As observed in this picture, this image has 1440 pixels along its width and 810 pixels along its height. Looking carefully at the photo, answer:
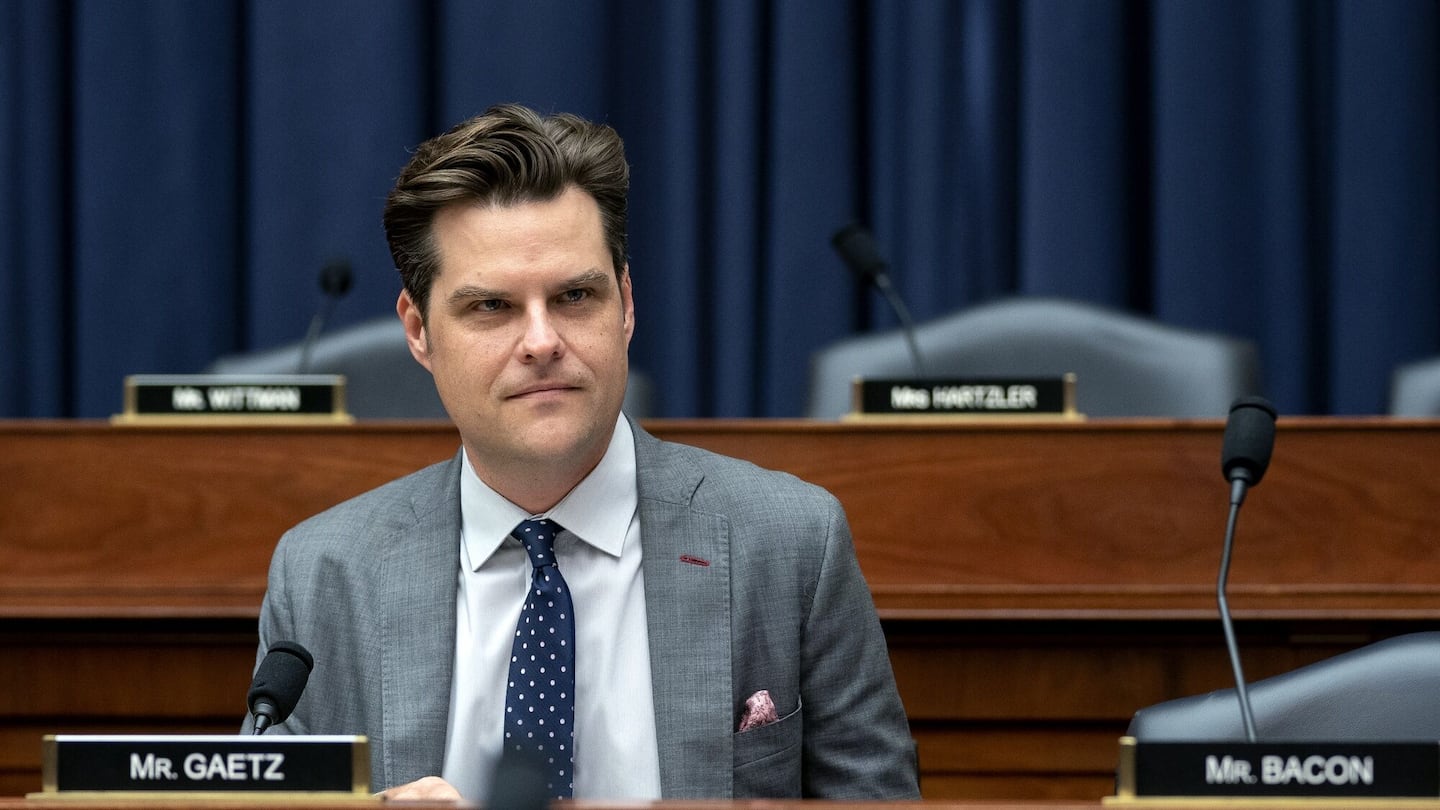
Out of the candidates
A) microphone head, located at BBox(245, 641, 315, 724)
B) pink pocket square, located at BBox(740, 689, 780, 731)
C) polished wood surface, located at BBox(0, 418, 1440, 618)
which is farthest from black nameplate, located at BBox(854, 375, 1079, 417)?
microphone head, located at BBox(245, 641, 315, 724)

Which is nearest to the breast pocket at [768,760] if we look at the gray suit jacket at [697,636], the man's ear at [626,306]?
the gray suit jacket at [697,636]

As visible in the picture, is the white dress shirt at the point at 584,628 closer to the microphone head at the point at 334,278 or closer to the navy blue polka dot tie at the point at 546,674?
the navy blue polka dot tie at the point at 546,674

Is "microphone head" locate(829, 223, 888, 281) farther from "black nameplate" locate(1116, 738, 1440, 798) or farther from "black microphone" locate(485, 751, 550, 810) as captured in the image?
"black microphone" locate(485, 751, 550, 810)

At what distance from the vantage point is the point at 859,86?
138 inches

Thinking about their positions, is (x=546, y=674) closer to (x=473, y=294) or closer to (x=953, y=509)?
(x=473, y=294)

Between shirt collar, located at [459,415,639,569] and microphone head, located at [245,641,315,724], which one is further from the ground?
shirt collar, located at [459,415,639,569]

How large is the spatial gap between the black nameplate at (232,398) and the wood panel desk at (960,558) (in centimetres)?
5

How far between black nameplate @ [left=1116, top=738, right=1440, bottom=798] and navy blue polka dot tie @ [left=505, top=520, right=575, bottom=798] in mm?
566

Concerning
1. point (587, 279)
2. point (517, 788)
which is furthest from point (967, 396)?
point (517, 788)

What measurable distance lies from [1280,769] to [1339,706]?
1.16 feet

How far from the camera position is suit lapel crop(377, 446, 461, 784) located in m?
1.49

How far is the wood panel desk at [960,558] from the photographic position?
193 centimetres

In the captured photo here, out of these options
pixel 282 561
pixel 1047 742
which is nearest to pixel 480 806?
pixel 282 561

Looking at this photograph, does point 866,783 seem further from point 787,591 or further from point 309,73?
point 309,73
